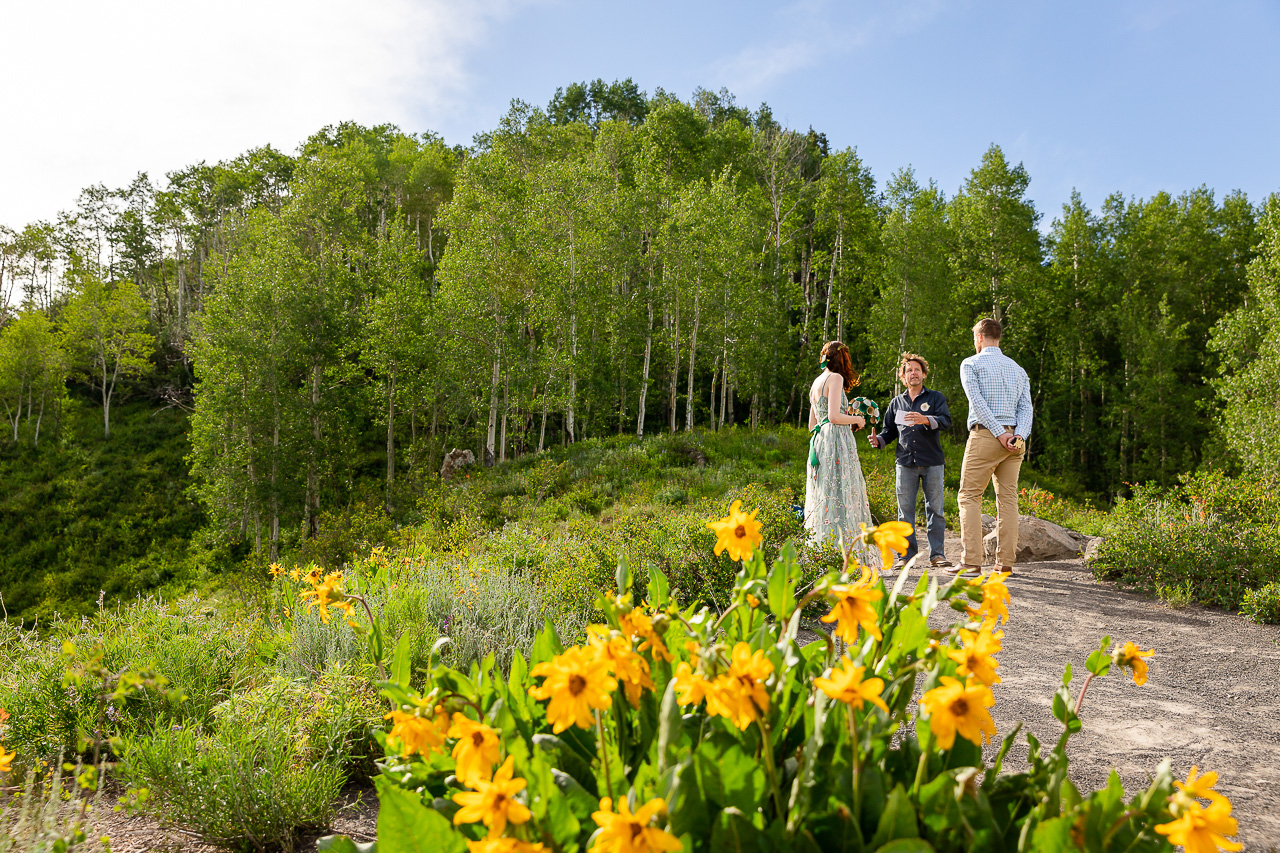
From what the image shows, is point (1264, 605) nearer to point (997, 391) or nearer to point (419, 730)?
point (997, 391)

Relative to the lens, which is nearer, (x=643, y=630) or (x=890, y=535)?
(x=643, y=630)

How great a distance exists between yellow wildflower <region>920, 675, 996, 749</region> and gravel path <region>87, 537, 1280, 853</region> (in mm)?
1751

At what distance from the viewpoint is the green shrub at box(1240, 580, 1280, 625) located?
178 inches

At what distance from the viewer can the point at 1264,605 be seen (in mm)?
4543

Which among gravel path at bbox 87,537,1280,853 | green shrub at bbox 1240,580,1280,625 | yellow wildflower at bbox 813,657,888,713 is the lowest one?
gravel path at bbox 87,537,1280,853

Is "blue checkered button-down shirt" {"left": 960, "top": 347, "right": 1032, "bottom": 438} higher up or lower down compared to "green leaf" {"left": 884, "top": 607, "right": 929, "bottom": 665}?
higher up

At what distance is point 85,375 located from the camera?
30.4 m

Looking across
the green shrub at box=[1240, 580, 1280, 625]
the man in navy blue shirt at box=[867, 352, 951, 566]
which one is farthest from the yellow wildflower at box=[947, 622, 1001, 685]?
the green shrub at box=[1240, 580, 1280, 625]

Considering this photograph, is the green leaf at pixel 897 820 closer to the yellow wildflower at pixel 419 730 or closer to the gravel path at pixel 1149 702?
the yellow wildflower at pixel 419 730

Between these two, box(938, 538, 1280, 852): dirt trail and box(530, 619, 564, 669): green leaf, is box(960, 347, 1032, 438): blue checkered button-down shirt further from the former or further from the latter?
box(530, 619, 564, 669): green leaf

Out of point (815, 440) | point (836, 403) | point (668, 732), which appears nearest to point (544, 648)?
point (668, 732)

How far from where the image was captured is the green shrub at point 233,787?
6.79 ft

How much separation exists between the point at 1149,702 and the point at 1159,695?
0.17m

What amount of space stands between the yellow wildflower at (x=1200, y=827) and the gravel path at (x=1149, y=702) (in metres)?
1.61
